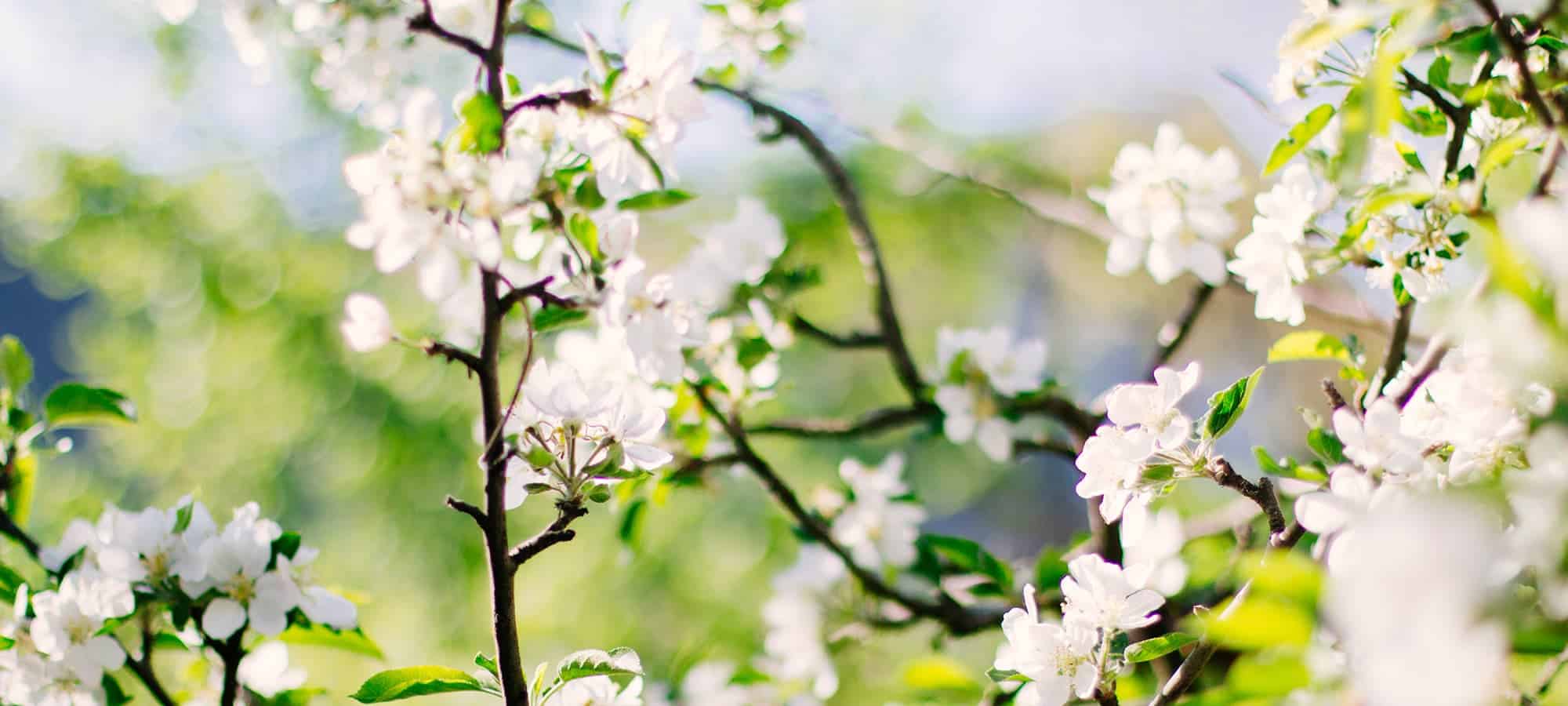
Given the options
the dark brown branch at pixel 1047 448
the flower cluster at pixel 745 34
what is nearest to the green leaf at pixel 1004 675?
the dark brown branch at pixel 1047 448

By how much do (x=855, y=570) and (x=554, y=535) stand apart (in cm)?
62

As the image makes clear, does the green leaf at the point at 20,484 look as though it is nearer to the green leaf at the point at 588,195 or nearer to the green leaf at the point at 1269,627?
the green leaf at the point at 588,195

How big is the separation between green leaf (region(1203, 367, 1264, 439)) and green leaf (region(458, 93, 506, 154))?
47 centimetres

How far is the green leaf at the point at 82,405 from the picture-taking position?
2.82 feet

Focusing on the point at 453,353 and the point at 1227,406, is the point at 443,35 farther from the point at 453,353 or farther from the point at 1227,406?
the point at 1227,406

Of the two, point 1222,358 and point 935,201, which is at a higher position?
point 935,201

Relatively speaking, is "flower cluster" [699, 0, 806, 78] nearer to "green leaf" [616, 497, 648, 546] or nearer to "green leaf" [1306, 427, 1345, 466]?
"green leaf" [616, 497, 648, 546]

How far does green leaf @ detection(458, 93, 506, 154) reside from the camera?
553 millimetres

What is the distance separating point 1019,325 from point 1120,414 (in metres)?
6.00

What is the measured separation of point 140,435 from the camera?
128 inches

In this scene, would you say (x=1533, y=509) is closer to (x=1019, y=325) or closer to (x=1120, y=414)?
(x=1120, y=414)

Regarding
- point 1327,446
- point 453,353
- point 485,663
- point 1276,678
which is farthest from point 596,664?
point 1327,446

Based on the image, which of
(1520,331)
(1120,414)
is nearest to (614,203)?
(1120,414)

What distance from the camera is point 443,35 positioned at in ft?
2.06
